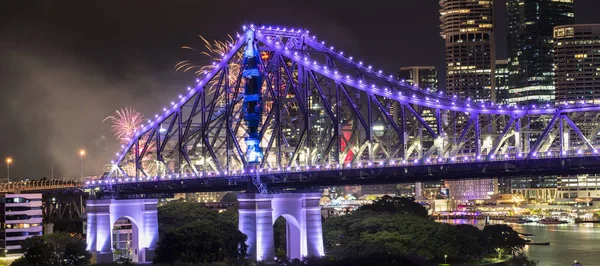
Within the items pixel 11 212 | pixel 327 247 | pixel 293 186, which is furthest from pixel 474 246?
pixel 11 212

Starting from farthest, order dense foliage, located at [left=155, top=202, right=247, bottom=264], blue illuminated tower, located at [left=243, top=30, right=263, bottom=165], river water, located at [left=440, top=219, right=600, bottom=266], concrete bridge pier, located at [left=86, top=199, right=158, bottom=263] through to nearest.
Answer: river water, located at [left=440, top=219, right=600, bottom=266] → concrete bridge pier, located at [left=86, top=199, right=158, bottom=263] → blue illuminated tower, located at [left=243, top=30, right=263, bottom=165] → dense foliage, located at [left=155, top=202, right=247, bottom=264]

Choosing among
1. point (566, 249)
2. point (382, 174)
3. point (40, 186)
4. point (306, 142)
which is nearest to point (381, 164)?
point (382, 174)

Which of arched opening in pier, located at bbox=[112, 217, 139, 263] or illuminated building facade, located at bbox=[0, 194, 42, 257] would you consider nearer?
arched opening in pier, located at bbox=[112, 217, 139, 263]

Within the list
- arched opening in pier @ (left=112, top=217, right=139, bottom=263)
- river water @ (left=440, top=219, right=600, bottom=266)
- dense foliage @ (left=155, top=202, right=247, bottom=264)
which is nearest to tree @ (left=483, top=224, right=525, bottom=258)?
river water @ (left=440, top=219, right=600, bottom=266)

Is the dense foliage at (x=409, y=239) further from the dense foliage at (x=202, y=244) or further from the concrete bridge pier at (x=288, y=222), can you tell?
the dense foliage at (x=202, y=244)

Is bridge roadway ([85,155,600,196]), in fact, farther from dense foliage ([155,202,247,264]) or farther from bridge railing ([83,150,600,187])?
dense foliage ([155,202,247,264])

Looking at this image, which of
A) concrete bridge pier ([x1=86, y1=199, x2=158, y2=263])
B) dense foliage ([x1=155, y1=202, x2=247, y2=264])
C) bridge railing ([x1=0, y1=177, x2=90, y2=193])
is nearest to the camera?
dense foliage ([x1=155, y1=202, x2=247, y2=264])
